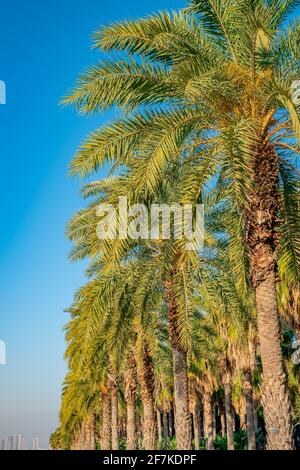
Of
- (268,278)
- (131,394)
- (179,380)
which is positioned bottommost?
(179,380)

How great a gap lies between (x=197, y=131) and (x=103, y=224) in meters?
2.94

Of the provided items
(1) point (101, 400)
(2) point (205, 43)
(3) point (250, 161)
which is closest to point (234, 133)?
(3) point (250, 161)

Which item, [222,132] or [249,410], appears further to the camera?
[249,410]

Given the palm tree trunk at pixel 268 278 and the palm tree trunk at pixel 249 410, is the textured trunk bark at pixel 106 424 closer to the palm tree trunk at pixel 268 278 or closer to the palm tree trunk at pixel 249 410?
the palm tree trunk at pixel 249 410

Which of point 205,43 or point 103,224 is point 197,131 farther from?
point 103,224

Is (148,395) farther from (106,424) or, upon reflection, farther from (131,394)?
(106,424)

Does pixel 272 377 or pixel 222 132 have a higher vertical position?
pixel 222 132

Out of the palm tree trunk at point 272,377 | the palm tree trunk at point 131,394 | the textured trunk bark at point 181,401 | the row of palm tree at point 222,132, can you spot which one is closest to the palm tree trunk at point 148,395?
the palm tree trunk at point 131,394

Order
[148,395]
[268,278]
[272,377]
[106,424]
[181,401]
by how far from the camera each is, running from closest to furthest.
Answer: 1. [272,377]
2. [268,278]
3. [181,401]
4. [148,395]
5. [106,424]

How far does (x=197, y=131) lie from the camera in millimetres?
12391

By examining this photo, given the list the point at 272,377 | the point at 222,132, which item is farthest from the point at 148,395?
the point at 222,132

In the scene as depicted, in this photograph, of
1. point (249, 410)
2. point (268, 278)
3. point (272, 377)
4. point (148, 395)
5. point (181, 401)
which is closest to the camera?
point (272, 377)

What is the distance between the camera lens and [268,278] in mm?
10852
